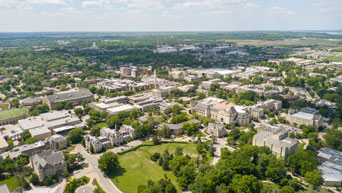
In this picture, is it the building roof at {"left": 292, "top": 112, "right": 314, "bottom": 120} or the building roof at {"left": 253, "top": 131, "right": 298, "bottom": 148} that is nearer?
the building roof at {"left": 253, "top": 131, "right": 298, "bottom": 148}

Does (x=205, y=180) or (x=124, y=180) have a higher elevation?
(x=205, y=180)

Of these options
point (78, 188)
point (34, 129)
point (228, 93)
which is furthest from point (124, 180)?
point (228, 93)

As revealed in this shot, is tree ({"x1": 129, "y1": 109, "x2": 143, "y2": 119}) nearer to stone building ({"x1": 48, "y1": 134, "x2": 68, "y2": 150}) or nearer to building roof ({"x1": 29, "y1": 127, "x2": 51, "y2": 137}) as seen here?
stone building ({"x1": 48, "y1": 134, "x2": 68, "y2": 150})

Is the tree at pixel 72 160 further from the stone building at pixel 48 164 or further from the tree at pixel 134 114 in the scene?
the tree at pixel 134 114

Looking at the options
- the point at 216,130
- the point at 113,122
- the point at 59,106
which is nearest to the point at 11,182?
the point at 113,122

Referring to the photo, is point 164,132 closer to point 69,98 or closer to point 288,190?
point 288,190

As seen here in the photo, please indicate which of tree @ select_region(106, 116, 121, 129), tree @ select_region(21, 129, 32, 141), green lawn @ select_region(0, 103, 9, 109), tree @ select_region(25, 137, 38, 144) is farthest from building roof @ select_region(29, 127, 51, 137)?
green lawn @ select_region(0, 103, 9, 109)

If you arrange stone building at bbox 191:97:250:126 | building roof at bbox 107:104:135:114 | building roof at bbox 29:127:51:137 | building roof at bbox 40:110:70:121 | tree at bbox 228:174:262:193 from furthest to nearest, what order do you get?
building roof at bbox 107:104:135:114 < building roof at bbox 40:110:70:121 < stone building at bbox 191:97:250:126 < building roof at bbox 29:127:51:137 < tree at bbox 228:174:262:193

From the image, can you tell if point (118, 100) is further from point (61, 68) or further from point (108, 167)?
point (61, 68)
